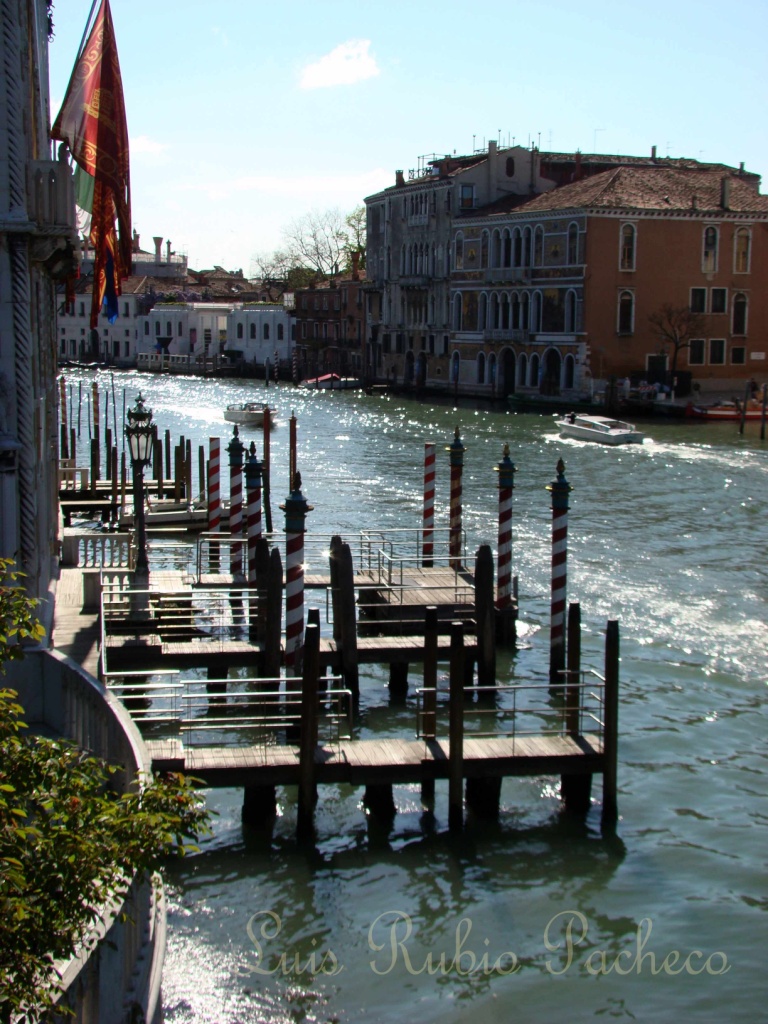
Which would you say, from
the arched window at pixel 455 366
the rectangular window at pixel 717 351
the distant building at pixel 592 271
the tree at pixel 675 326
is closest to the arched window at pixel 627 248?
the distant building at pixel 592 271

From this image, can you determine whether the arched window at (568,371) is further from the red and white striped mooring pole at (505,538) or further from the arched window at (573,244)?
the red and white striped mooring pole at (505,538)

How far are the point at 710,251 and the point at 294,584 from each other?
114 ft

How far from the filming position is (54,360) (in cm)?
1116

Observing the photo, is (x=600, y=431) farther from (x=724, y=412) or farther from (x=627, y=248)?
(x=627, y=248)

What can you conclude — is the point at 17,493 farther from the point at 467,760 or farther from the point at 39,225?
the point at 467,760

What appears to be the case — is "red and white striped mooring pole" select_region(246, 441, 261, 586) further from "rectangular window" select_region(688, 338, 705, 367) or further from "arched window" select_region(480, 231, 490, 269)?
"arched window" select_region(480, 231, 490, 269)

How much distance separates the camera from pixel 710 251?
138 feet

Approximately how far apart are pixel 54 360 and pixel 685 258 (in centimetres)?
3326

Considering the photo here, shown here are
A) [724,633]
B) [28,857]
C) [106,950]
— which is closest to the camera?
[28,857]

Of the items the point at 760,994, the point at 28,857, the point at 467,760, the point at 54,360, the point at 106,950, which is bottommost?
the point at 760,994

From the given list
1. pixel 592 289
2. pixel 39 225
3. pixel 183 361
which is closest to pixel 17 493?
pixel 39 225

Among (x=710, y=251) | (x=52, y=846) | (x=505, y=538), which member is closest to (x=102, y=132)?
(x=505, y=538)

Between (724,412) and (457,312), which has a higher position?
(457,312)

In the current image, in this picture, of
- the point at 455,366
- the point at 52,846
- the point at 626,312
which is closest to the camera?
the point at 52,846
